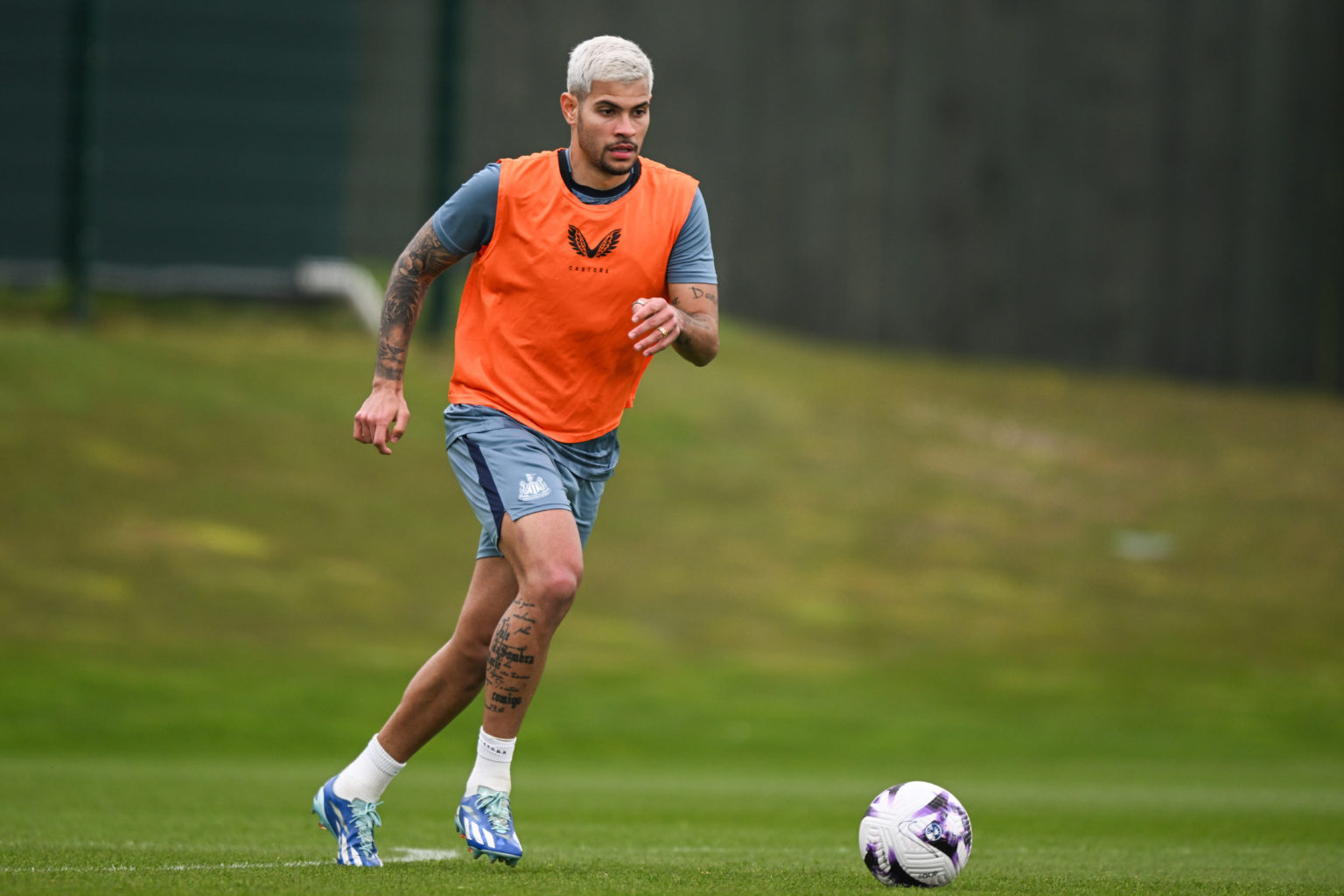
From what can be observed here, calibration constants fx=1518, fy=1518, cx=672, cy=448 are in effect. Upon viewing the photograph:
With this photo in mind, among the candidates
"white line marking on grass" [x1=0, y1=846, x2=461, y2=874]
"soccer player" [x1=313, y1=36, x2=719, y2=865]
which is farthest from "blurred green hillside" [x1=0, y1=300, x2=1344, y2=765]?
"soccer player" [x1=313, y1=36, x2=719, y2=865]

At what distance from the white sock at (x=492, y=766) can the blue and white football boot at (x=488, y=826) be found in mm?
20

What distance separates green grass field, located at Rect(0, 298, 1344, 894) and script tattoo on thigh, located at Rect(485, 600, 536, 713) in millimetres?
1179

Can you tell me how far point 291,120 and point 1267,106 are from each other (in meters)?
12.2

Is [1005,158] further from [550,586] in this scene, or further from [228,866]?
[228,866]

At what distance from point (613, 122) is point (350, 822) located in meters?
2.15

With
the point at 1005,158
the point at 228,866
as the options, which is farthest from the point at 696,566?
the point at 228,866

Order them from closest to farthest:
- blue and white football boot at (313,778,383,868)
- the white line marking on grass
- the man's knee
Result: the white line marking on grass, the man's knee, blue and white football boot at (313,778,383,868)

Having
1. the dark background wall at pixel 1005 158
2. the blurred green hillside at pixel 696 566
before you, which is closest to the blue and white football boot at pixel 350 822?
the blurred green hillside at pixel 696 566

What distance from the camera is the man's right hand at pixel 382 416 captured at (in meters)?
4.36

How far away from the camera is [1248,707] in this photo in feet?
38.1

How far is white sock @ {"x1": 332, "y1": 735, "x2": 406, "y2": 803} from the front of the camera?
4434 millimetres

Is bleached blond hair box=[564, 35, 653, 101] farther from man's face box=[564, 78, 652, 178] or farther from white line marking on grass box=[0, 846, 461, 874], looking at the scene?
white line marking on grass box=[0, 846, 461, 874]

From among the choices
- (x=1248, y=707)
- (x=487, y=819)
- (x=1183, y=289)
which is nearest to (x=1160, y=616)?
(x=1248, y=707)

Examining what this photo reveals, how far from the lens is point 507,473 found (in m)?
4.28
